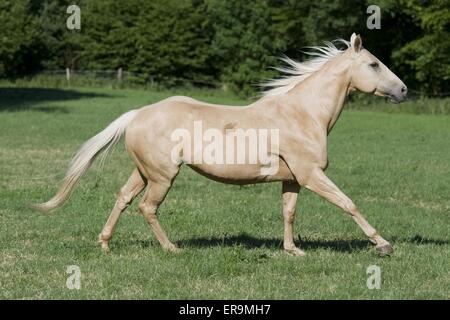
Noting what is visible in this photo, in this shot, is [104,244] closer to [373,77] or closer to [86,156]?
[86,156]

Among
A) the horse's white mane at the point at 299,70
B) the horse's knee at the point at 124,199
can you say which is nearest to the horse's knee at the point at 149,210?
the horse's knee at the point at 124,199

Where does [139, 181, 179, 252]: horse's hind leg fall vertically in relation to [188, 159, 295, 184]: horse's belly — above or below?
below

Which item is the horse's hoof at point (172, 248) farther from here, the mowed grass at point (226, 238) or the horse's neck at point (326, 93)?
the horse's neck at point (326, 93)

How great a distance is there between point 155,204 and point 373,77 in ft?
8.98

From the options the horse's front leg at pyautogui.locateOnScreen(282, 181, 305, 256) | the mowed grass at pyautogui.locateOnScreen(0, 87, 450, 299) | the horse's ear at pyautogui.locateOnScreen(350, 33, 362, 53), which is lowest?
the mowed grass at pyautogui.locateOnScreen(0, 87, 450, 299)

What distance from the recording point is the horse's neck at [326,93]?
8.10 m

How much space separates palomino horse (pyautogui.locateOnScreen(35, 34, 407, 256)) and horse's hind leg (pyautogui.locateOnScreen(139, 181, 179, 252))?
1 cm

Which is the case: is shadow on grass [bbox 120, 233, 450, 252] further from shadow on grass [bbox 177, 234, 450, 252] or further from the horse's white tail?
the horse's white tail

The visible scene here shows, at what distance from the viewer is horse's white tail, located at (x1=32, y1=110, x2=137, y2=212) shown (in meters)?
8.18

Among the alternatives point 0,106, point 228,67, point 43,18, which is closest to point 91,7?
point 43,18

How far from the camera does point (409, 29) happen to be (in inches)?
2064

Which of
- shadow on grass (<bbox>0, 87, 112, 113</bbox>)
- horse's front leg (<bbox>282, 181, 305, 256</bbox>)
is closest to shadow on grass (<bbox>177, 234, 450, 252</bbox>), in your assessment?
horse's front leg (<bbox>282, 181, 305, 256</bbox>)

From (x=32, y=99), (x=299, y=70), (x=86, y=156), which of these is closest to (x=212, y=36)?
(x=32, y=99)

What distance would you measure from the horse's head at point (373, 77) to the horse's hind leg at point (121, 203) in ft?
8.62
